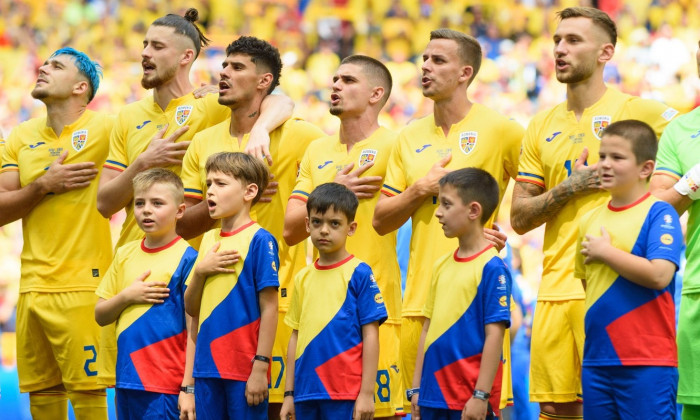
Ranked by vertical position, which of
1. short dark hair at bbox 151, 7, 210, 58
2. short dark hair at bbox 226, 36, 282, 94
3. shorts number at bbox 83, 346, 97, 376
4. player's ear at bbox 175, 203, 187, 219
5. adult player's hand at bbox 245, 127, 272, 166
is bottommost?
shorts number at bbox 83, 346, 97, 376

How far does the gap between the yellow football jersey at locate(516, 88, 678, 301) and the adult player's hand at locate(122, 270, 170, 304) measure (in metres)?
1.98

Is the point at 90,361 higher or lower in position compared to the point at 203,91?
lower

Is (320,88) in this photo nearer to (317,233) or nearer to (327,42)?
(327,42)

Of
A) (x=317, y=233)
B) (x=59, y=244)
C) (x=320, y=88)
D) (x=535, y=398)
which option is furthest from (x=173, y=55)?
(x=320, y=88)

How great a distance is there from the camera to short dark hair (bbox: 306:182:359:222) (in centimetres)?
498

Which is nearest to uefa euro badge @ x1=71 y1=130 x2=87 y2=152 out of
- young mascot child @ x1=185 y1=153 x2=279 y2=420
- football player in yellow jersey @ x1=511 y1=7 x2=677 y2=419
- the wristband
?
young mascot child @ x1=185 y1=153 x2=279 y2=420

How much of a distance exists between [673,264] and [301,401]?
6.31 feet

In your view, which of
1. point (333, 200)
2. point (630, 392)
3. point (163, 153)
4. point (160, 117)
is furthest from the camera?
point (160, 117)

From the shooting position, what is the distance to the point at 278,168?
6.02m

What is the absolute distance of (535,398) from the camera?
200 inches

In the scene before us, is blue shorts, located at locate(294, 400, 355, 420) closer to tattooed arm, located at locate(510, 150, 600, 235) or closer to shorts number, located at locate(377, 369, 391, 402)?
shorts number, located at locate(377, 369, 391, 402)

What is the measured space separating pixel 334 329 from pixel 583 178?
4.74ft

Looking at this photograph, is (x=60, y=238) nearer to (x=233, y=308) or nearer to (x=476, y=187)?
(x=233, y=308)

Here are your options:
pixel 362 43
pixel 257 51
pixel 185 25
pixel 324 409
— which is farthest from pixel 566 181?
pixel 362 43
